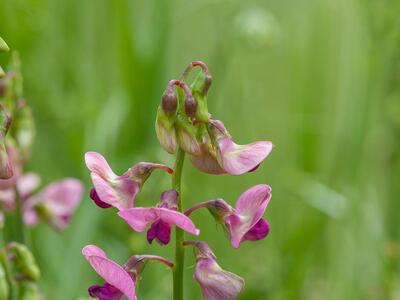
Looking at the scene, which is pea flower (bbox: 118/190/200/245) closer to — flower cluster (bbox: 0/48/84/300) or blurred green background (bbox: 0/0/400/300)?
flower cluster (bbox: 0/48/84/300)

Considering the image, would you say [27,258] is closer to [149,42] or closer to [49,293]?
[49,293]

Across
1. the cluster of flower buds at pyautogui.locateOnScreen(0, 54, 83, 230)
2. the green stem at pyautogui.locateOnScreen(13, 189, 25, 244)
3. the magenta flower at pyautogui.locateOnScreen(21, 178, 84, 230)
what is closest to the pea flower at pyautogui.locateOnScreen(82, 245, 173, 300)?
the cluster of flower buds at pyautogui.locateOnScreen(0, 54, 83, 230)

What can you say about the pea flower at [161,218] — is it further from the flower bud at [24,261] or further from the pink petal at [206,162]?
the flower bud at [24,261]

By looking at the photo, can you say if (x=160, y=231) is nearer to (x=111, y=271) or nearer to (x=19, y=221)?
(x=111, y=271)

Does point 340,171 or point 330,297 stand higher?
point 340,171

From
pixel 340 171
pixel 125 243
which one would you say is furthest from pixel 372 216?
pixel 125 243

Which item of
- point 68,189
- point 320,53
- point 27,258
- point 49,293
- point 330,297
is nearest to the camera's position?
point 27,258

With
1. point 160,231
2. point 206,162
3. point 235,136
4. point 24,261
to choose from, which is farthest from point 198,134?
point 235,136

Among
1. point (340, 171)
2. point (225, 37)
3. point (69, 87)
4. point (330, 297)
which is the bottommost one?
point (330, 297)

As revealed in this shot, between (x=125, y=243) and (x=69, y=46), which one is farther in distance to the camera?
(x=69, y=46)
